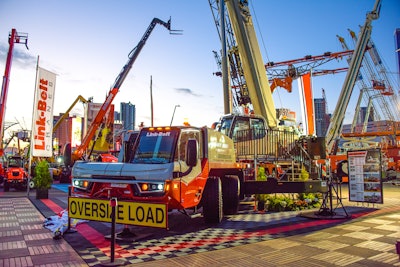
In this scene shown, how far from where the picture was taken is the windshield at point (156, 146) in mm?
7129

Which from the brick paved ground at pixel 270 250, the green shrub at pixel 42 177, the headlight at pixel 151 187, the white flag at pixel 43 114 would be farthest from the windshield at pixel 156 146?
the white flag at pixel 43 114

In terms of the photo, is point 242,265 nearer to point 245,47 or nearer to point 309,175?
point 309,175

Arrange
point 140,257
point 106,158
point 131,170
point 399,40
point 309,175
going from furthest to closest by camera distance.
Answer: point 106,158
point 309,175
point 131,170
point 140,257
point 399,40

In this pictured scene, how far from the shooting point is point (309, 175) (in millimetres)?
A: 10523

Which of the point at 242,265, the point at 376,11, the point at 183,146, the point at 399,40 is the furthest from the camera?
the point at 376,11

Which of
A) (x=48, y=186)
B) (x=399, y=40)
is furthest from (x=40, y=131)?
(x=399, y=40)

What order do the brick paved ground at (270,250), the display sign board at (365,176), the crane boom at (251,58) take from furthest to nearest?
the crane boom at (251,58) < the display sign board at (365,176) < the brick paved ground at (270,250)

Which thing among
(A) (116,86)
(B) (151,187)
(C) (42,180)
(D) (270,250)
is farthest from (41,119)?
(D) (270,250)

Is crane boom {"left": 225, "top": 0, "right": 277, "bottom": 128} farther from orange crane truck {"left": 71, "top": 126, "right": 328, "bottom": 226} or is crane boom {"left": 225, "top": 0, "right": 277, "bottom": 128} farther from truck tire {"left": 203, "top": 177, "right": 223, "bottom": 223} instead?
truck tire {"left": 203, "top": 177, "right": 223, "bottom": 223}

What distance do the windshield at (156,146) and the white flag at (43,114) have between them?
9.16m

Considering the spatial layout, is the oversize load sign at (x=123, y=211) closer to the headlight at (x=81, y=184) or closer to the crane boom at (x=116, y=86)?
the headlight at (x=81, y=184)

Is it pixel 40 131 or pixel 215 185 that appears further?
pixel 40 131

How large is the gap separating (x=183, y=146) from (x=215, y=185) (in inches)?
56.8

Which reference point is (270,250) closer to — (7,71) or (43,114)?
(43,114)
